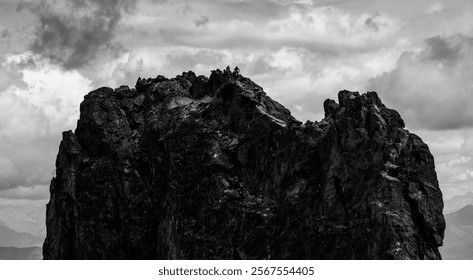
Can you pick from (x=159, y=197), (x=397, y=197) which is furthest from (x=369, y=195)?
(x=159, y=197)

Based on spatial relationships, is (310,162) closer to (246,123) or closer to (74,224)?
(246,123)

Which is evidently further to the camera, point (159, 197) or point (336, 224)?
point (159, 197)

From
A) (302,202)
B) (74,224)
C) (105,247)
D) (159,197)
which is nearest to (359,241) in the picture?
(302,202)

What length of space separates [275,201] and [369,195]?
2315 cm

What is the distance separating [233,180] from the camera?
152 m

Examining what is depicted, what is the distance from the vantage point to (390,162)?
134 metres

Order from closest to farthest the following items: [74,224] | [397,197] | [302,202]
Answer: [397,197] → [302,202] → [74,224]

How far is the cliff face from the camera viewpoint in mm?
133375

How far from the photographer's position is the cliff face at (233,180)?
133 m

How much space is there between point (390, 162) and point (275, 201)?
1064 inches
